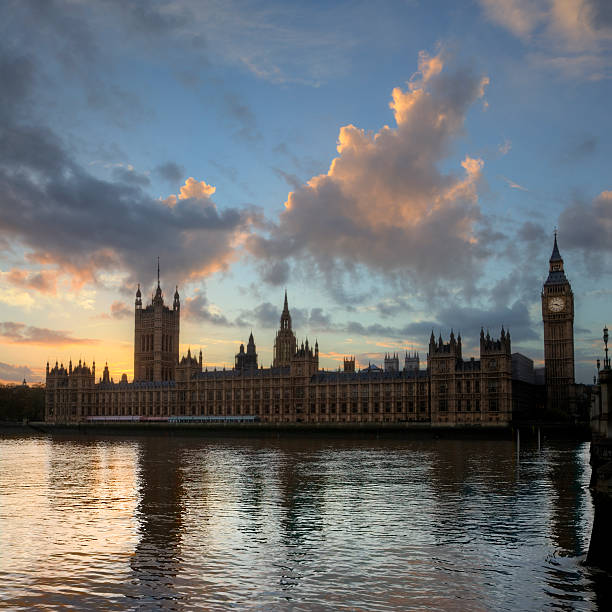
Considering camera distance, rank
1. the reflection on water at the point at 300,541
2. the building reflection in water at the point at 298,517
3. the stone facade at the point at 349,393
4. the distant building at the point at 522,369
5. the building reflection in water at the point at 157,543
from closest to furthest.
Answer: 1. the reflection on water at the point at 300,541
2. the building reflection in water at the point at 157,543
3. the building reflection in water at the point at 298,517
4. the stone facade at the point at 349,393
5. the distant building at the point at 522,369

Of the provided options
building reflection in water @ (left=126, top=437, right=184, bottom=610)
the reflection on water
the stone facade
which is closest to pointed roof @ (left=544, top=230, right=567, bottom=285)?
the stone facade

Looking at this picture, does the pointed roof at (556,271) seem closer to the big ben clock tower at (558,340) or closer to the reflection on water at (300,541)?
the big ben clock tower at (558,340)

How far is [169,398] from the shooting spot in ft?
636

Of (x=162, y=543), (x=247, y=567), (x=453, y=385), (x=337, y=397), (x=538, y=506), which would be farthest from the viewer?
(x=337, y=397)

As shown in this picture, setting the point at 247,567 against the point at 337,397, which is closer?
the point at 247,567

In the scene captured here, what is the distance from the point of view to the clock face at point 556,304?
6791 inches

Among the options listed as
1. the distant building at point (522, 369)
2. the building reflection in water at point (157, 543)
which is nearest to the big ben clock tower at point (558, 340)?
the distant building at point (522, 369)

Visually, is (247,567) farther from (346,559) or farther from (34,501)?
(34,501)

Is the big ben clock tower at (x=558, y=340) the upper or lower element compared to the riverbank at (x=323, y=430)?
upper

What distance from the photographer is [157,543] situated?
103 ft

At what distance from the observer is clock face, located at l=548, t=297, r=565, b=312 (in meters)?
172

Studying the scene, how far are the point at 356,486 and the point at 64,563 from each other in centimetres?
2756

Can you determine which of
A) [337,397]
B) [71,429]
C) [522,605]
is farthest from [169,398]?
[522,605]

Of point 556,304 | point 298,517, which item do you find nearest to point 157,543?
point 298,517
